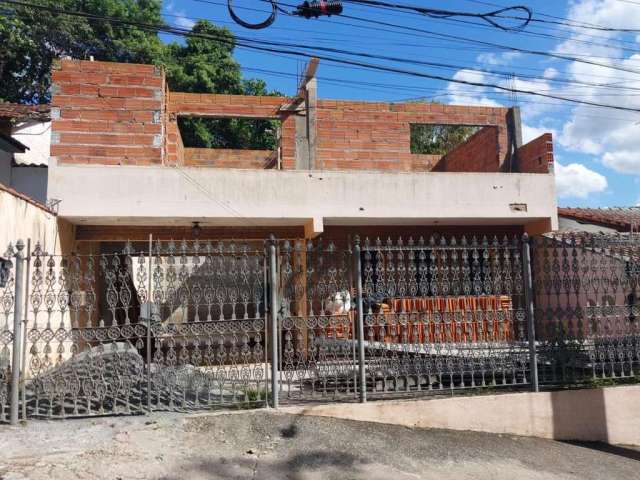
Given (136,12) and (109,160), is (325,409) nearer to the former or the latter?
(109,160)

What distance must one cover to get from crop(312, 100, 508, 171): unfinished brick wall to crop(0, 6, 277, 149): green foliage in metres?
7.98

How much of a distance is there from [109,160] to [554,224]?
8627 millimetres

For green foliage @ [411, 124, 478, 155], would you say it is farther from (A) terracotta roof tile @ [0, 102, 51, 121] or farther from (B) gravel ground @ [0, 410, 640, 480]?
(B) gravel ground @ [0, 410, 640, 480]

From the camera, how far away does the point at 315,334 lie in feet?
21.2

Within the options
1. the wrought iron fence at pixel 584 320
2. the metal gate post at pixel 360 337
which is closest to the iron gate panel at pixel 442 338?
the metal gate post at pixel 360 337

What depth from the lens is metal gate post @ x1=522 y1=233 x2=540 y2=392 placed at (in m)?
6.29

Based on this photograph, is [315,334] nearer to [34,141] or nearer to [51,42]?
[34,141]

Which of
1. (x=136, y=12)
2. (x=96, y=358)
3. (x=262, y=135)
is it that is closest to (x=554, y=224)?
(x=96, y=358)

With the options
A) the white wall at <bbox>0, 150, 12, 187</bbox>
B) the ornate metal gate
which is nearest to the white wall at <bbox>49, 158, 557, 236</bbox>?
the ornate metal gate

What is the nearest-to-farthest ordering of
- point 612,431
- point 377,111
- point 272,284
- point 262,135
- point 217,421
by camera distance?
1. point 217,421
2. point 272,284
3. point 612,431
4. point 377,111
5. point 262,135

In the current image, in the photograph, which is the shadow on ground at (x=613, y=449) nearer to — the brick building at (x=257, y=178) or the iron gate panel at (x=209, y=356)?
the iron gate panel at (x=209, y=356)

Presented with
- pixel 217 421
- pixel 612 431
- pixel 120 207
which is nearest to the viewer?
pixel 217 421

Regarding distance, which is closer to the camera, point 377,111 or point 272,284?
point 272,284

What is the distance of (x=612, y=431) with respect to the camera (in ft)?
20.8
